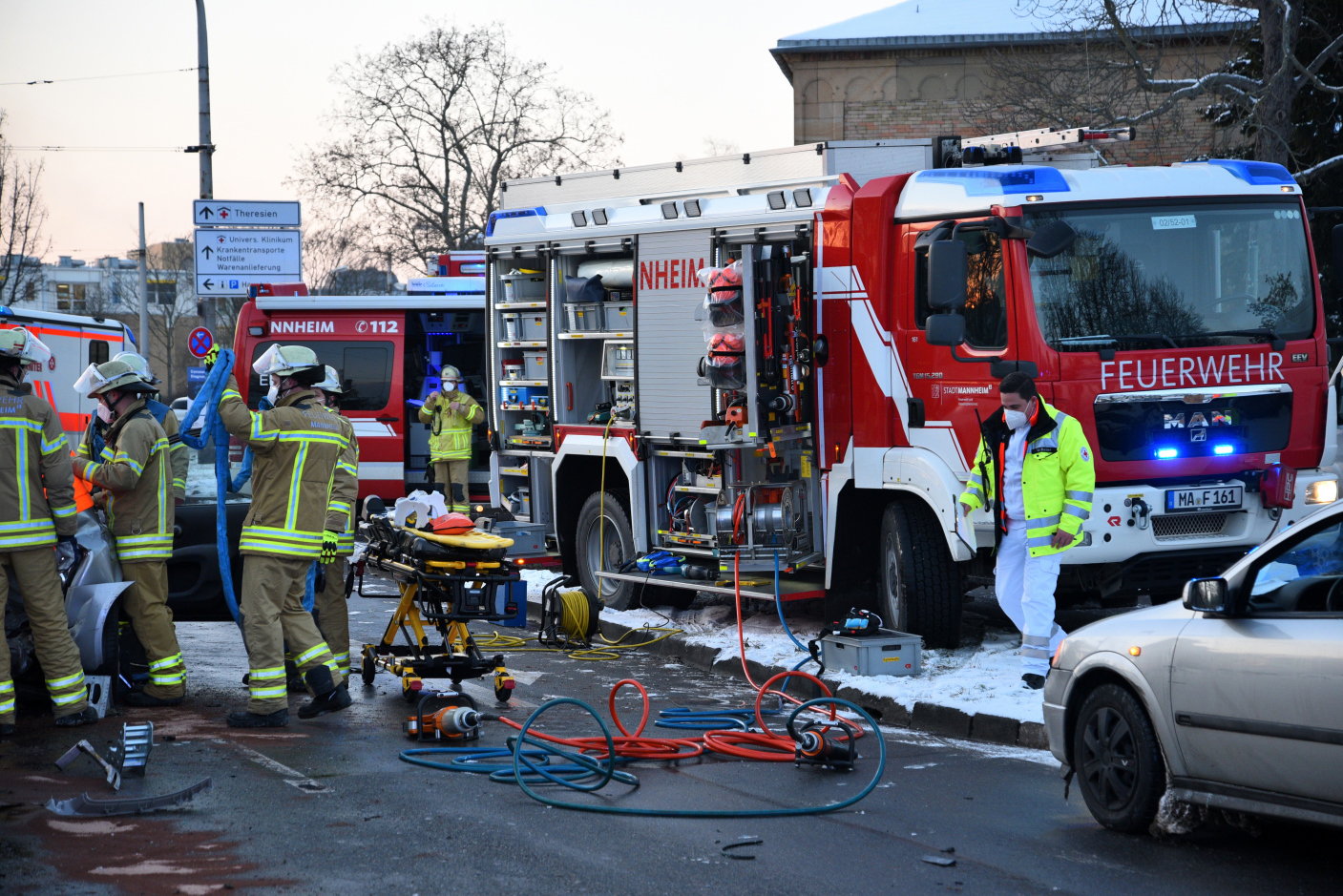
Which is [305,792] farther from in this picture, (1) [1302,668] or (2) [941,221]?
(2) [941,221]

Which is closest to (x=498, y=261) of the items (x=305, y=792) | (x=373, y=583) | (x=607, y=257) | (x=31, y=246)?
(x=607, y=257)

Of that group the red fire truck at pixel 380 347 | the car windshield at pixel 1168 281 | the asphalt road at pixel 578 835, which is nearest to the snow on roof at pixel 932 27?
the red fire truck at pixel 380 347

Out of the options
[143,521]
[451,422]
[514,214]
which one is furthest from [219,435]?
[451,422]

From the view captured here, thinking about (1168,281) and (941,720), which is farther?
(1168,281)

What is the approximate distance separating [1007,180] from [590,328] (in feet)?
14.0

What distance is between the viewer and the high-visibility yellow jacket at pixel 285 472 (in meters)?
7.47

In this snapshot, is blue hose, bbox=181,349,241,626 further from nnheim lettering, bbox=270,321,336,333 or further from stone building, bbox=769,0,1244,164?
stone building, bbox=769,0,1244,164

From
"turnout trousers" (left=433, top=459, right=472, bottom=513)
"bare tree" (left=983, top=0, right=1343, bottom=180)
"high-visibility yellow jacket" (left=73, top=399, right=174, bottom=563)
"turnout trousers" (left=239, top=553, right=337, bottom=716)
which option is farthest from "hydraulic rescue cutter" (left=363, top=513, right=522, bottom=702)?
"bare tree" (left=983, top=0, right=1343, bottom=180)

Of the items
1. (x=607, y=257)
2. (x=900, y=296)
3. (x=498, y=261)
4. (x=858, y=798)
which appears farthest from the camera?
(x=498, y=261)

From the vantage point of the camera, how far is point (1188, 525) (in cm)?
840

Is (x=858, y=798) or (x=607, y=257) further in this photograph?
(x=607, y=257)

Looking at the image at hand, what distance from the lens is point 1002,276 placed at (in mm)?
8375

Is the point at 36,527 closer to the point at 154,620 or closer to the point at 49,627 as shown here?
the point at 49,627

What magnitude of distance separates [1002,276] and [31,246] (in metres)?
27.6
